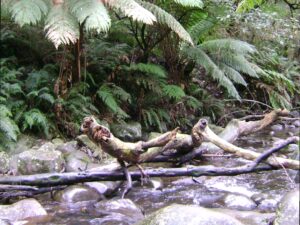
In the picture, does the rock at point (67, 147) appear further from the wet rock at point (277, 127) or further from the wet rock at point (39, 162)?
the wet rock at point (277, 127)

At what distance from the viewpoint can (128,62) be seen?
7.01 meters

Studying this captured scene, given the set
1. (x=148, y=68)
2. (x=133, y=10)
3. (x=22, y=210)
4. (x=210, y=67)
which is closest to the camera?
(x=22, y=210)

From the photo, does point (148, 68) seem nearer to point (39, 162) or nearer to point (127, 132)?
point (127, 132)

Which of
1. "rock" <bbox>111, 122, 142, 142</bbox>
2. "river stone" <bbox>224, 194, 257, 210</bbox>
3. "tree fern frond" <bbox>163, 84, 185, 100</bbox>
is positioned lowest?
"river stone" <bbox>224, 194, 257, 210</bbox>

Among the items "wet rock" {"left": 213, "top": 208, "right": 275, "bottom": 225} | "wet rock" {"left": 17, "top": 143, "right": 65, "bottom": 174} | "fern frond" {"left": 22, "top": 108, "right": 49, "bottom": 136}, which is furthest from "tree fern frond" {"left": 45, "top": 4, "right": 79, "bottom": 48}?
"wet rock" {"left": 213, "top": 208, "right": 275, "bottom": 225}

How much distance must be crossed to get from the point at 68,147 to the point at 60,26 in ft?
4.91

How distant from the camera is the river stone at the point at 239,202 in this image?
391 cm

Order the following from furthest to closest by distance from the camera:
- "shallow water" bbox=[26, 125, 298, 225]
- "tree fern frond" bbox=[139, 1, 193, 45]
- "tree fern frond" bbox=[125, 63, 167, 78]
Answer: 1. "tree fern frond" bbox=[125, 63, 167, 78]
2. "tree fern frond" bbox=[139, 1, 193, 45]
3. "shallow water" bbox=[26, 125, 298, 225]

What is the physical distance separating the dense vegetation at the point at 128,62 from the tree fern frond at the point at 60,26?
15 millimetres

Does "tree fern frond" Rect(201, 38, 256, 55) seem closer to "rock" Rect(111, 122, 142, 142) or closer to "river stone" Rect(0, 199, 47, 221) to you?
"rock" Rect(111, 122, 142, 142)

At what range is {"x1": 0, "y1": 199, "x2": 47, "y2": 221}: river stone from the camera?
3573mm

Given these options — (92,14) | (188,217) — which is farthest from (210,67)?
(188,217)

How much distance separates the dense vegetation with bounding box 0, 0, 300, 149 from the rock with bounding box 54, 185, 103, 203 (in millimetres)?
1220

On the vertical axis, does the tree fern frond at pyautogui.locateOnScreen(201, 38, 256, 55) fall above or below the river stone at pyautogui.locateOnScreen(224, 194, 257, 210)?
above
